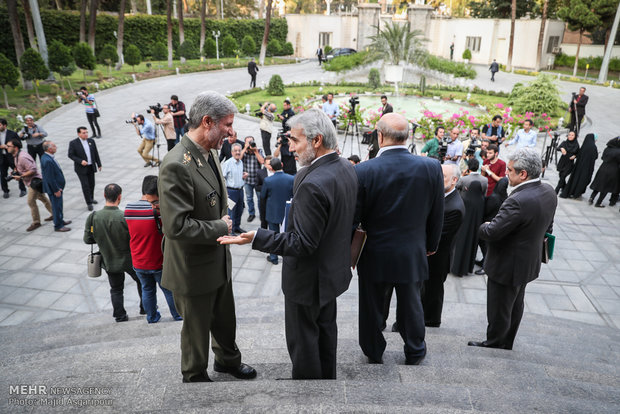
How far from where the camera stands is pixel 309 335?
2547mm

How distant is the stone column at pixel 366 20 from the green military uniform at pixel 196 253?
39.7 metres

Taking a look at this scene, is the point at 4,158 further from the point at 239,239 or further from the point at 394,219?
the point at 394,219

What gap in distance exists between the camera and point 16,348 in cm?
383

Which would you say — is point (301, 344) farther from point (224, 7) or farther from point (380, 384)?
point (224, 7)

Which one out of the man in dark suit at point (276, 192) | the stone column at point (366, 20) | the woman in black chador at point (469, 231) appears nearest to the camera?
the woman in black chador at point (469, 231)

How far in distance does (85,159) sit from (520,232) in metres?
7.80

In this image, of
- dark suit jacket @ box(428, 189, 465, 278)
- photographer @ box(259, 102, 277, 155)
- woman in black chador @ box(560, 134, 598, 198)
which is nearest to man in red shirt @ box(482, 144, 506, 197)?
dark suit jacket @ box(428, 189, 465, 278)

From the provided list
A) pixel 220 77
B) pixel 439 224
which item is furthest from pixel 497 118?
pixel 220 77

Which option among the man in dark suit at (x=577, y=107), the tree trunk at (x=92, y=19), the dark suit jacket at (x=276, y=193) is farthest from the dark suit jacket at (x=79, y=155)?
the tree trunk at (x=92, y=19)

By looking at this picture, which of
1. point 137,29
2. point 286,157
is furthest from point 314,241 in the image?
point 137,29

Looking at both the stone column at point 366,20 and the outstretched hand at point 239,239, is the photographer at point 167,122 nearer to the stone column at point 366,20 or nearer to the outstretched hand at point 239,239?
the outstretched hand at point 239,239

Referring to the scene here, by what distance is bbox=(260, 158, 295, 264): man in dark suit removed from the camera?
604cm

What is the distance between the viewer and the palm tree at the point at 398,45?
2266 centimetres

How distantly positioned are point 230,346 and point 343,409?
1.11m
